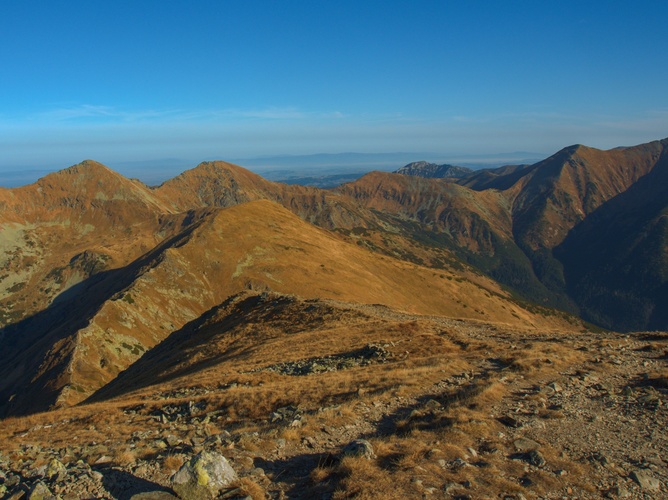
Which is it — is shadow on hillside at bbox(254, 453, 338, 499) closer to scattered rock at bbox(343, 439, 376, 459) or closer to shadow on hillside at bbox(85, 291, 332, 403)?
scattered rock at bbox(343, 439, 376, 459)

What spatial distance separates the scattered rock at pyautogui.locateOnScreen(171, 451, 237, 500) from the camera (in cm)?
1104

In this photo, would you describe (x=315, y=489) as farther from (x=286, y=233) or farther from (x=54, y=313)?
(x=54, y=313)

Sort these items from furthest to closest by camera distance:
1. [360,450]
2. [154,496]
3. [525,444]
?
1. [525,444]
2. [360,450]
3. [154,496]

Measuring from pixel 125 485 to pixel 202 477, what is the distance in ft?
8.11

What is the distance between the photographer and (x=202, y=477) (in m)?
11.3

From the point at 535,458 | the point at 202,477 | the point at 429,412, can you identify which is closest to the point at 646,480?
the point at 535,458

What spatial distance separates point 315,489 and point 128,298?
95.2 metres

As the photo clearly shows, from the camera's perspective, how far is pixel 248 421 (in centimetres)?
1839

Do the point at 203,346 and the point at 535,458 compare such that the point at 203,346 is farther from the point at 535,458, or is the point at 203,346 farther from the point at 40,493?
the point at 535,458

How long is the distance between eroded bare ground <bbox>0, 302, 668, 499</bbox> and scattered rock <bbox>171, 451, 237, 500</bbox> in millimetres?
507

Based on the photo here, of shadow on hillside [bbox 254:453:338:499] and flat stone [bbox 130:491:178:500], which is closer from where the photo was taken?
flat stone [bbox 130:491:178:500]

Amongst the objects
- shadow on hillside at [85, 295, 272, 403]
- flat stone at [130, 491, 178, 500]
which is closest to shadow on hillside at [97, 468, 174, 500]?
flat stone at [130, 491, 178, 500]

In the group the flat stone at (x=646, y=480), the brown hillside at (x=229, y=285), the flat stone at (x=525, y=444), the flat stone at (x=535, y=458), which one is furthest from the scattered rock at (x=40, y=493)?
the brown hillside at (x=229, y=285)

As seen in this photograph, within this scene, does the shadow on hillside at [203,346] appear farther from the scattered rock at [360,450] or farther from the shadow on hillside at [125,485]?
the scattered rock at [360,450]
